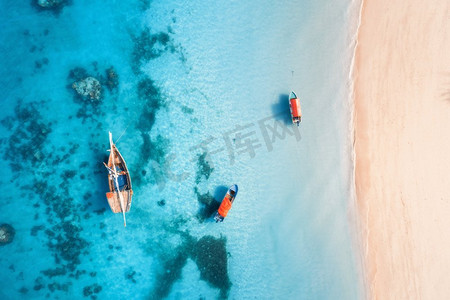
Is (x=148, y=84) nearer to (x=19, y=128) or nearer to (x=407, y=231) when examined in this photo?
(x=19, y=128)

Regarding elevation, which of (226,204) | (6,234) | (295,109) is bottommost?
(226,204)

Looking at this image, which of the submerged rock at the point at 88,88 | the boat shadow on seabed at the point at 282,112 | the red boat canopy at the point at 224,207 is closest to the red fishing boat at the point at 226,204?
the red boat canopy at the point at 224,207

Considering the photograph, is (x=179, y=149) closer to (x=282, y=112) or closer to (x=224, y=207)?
(x=224, y=207)

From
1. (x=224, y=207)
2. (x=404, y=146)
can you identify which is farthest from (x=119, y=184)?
(x=404, y=146)

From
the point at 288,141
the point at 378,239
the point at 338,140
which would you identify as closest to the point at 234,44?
the point at 288,141

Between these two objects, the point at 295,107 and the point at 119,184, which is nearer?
the point at 119,184

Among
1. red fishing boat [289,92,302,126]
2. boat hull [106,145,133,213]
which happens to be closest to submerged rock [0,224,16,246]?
boat hull [106,145,133,213]
